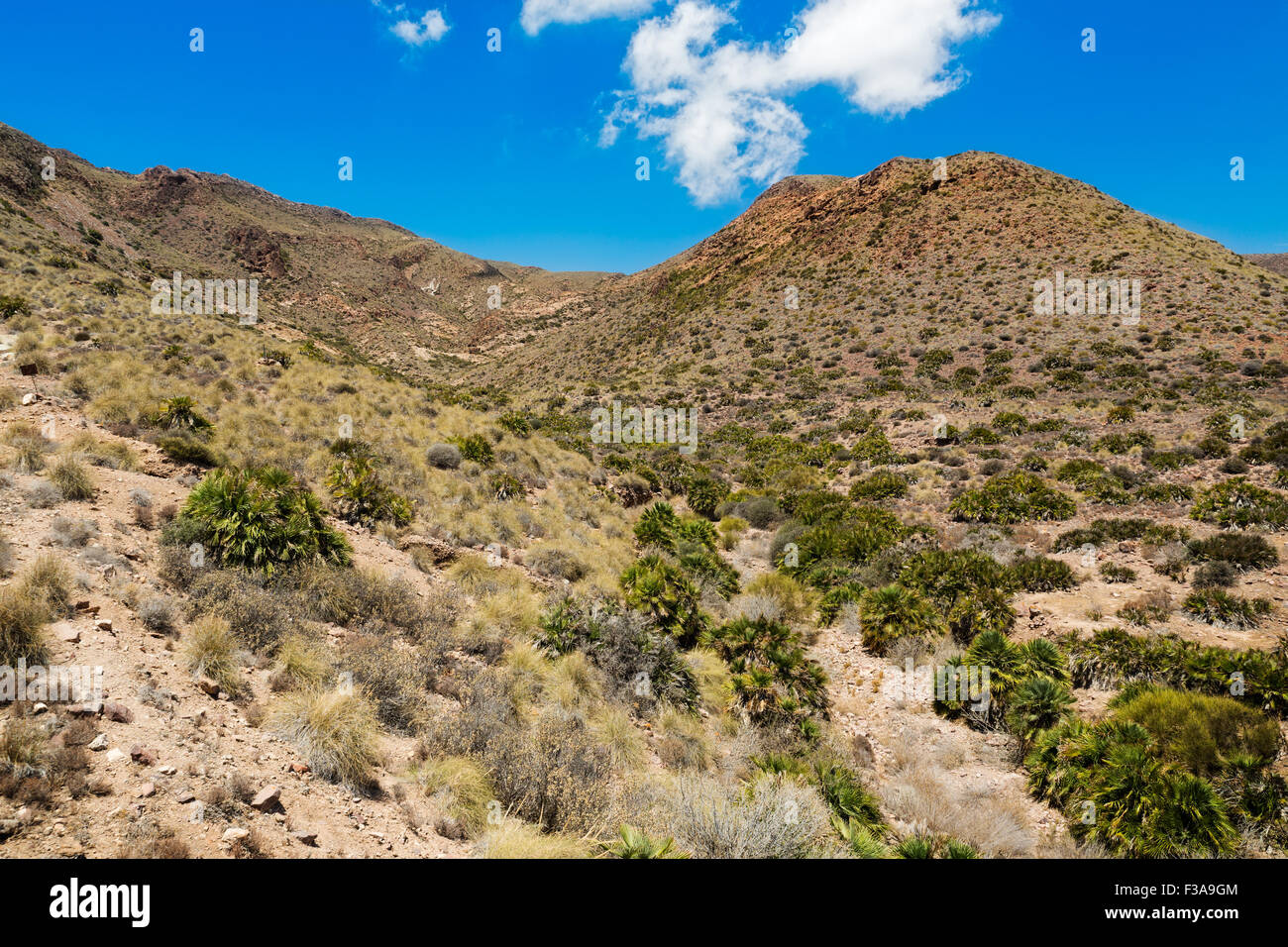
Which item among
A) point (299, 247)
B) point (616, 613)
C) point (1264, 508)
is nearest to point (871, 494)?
point (1264, 508)

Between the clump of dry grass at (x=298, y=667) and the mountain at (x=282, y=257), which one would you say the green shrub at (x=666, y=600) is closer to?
the clump of dry grass at (x=298, y=667)

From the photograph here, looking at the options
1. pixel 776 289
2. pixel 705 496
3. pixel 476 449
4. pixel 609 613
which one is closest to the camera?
pixel 609 613

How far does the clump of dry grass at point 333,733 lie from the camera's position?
14.0ft

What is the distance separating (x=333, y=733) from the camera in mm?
4469

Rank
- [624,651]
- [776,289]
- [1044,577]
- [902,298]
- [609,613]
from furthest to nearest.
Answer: [776,289]
[902,298]
[1044,577]
[609,613]
[624,651]

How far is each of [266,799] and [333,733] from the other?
0.81m

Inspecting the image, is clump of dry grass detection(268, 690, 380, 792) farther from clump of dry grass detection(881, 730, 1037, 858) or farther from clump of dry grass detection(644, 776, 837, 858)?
clump of dry grass detection(881, 730, 1037, 858)

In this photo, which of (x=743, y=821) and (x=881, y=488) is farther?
(x=881, y=488)

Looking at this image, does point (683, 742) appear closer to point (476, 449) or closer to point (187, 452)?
point (187, 452)

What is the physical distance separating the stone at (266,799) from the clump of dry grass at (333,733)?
47 centimetres

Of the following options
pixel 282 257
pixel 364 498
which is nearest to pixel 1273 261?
pixel 364 498

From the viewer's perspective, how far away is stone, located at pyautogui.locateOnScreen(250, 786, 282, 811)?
363cm
